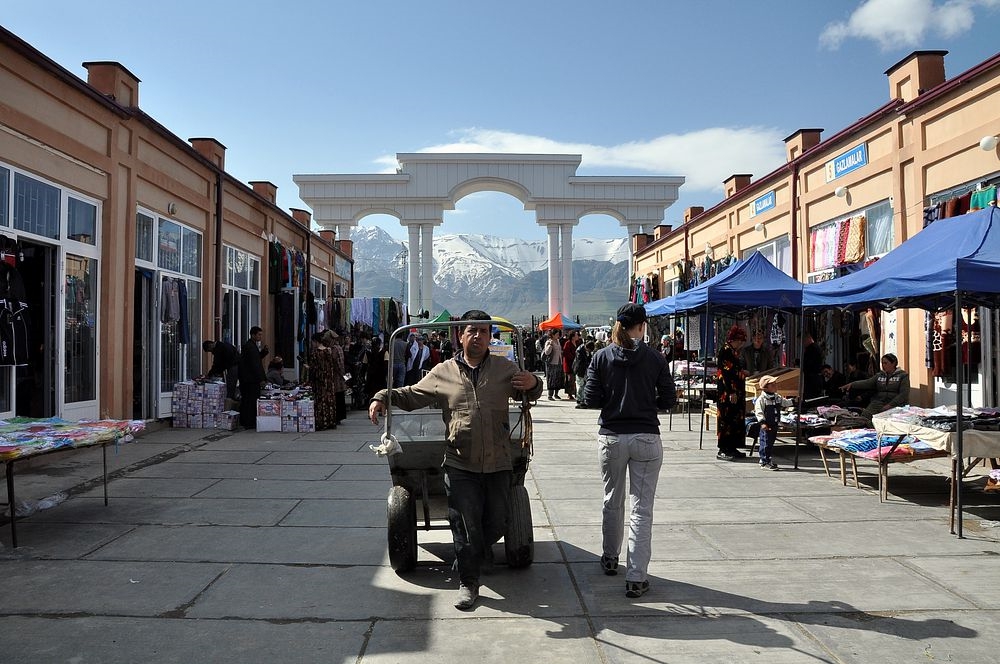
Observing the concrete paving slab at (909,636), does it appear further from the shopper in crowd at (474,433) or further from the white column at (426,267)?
the white column at (426,267)

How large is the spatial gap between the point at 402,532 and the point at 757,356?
13.1m

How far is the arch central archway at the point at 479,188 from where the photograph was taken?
35.3 meters

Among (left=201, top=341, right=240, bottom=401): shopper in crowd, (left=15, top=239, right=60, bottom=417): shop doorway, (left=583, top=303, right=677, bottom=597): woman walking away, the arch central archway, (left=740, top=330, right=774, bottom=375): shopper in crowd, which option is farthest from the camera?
the arch central archway

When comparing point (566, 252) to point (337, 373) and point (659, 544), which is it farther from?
point (659, 544)

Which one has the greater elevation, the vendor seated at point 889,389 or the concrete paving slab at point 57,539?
the vendor seated at point 889,389

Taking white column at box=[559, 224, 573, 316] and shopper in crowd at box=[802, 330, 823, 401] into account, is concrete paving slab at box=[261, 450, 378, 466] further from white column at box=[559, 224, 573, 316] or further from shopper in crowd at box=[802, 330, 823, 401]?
white column at box=[559, 224, 573, 316]

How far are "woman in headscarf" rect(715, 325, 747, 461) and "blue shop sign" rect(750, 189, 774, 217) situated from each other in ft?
28.4

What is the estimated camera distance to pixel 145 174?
1245 cm

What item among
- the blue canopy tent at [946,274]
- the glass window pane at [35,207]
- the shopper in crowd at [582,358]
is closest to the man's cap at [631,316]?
the blue canopy tent at [946,274]

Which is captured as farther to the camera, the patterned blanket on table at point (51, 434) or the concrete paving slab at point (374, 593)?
the patterned blanket on table at point (51, 434)

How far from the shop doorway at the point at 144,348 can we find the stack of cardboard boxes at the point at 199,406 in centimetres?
51

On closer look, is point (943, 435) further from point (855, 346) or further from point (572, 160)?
point (572, 160)

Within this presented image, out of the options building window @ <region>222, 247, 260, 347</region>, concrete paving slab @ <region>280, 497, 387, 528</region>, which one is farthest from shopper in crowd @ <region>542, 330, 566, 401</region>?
concrete paving slab @ <region>280, 497, 387, 528</region>

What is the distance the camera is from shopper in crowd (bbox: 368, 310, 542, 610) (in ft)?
15.2
